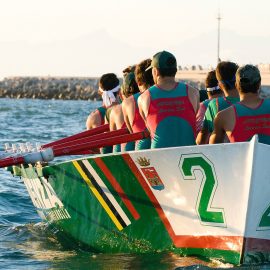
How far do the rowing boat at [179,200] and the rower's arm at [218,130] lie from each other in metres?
0.45

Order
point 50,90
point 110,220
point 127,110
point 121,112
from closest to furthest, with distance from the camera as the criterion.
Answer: point 110,220 → point 127,110 → point 121,112 → point 50,90

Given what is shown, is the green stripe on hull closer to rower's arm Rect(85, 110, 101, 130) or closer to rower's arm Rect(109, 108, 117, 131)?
rower's arm Rect(109, 108, 117, 131)

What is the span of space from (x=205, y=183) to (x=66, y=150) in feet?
6.29

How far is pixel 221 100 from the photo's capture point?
9430 mm

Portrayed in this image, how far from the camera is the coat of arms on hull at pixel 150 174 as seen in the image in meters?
8.90

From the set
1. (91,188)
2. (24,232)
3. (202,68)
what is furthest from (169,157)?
(202,68)

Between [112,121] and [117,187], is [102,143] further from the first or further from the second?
[112,121]

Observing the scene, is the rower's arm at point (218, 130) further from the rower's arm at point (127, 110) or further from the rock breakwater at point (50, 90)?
the rock breakwater at point (50, 90)

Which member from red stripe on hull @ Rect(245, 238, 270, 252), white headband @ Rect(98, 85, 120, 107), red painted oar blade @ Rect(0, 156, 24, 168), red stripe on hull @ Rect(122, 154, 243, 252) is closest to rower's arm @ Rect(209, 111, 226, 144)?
red stripe on hull @ Rect(122, 154, 243, 252)

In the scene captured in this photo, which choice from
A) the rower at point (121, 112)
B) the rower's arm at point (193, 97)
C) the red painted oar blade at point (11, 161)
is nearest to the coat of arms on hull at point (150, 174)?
the rower's arm at point (193, 97)

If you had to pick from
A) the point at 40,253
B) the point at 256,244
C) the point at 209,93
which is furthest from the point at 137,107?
the point at 40,253

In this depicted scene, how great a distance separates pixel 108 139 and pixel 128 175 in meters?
0.78

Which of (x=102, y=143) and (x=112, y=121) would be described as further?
(x=112, y=121)

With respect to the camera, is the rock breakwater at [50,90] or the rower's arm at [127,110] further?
the rock breakwater at [50,90]
